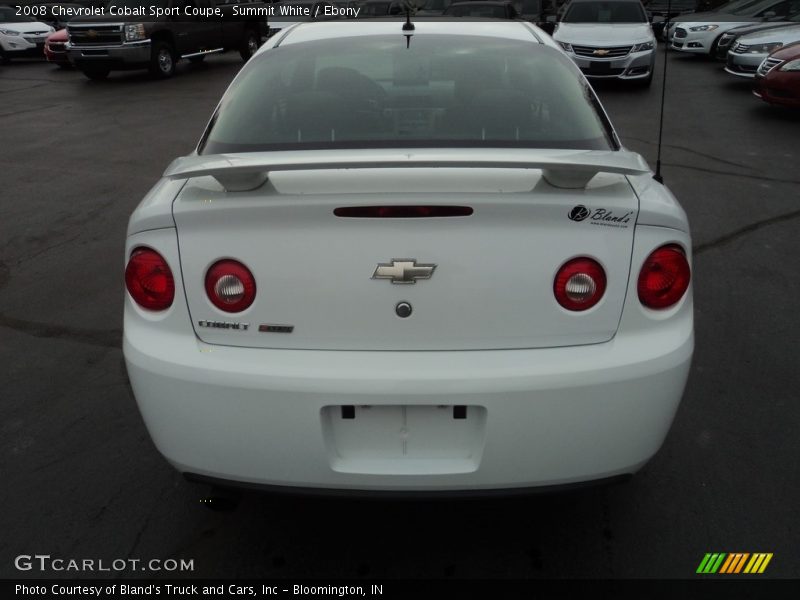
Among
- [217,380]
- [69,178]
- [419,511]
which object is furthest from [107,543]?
[69,178]

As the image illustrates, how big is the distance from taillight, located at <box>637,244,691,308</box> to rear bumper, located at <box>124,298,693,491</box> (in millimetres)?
129

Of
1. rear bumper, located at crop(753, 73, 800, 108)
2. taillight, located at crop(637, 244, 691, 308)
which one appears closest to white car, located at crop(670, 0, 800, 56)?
rear bumper, located at crop(753, 73, 800, 108)

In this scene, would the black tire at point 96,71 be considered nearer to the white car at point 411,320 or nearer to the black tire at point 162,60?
the black tire at point 162,60

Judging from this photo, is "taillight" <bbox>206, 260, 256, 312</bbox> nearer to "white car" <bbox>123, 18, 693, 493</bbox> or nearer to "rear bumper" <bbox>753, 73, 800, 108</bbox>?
"white car" <bbox>123, 18, 693, 493</bbox>

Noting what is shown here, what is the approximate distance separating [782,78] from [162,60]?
12.3 metres

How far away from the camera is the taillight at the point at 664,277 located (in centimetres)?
Result: 248

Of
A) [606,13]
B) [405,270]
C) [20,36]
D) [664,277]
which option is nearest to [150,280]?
[405,270]

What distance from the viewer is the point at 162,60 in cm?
1747

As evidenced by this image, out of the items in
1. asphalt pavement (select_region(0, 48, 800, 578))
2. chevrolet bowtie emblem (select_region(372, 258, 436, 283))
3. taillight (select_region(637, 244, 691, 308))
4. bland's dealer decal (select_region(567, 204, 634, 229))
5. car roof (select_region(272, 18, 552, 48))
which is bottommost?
asphalt pavement (select_region(0, 48, 800, 578))

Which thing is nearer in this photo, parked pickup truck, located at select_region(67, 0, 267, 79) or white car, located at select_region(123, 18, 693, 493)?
white car, located at select_region(123, 18, 693, 493)

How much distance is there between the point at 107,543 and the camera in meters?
2.90

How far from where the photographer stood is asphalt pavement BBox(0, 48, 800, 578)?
2830mm

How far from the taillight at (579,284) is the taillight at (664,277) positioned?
145mm

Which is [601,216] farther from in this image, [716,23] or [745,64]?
Answer: [716,23]
